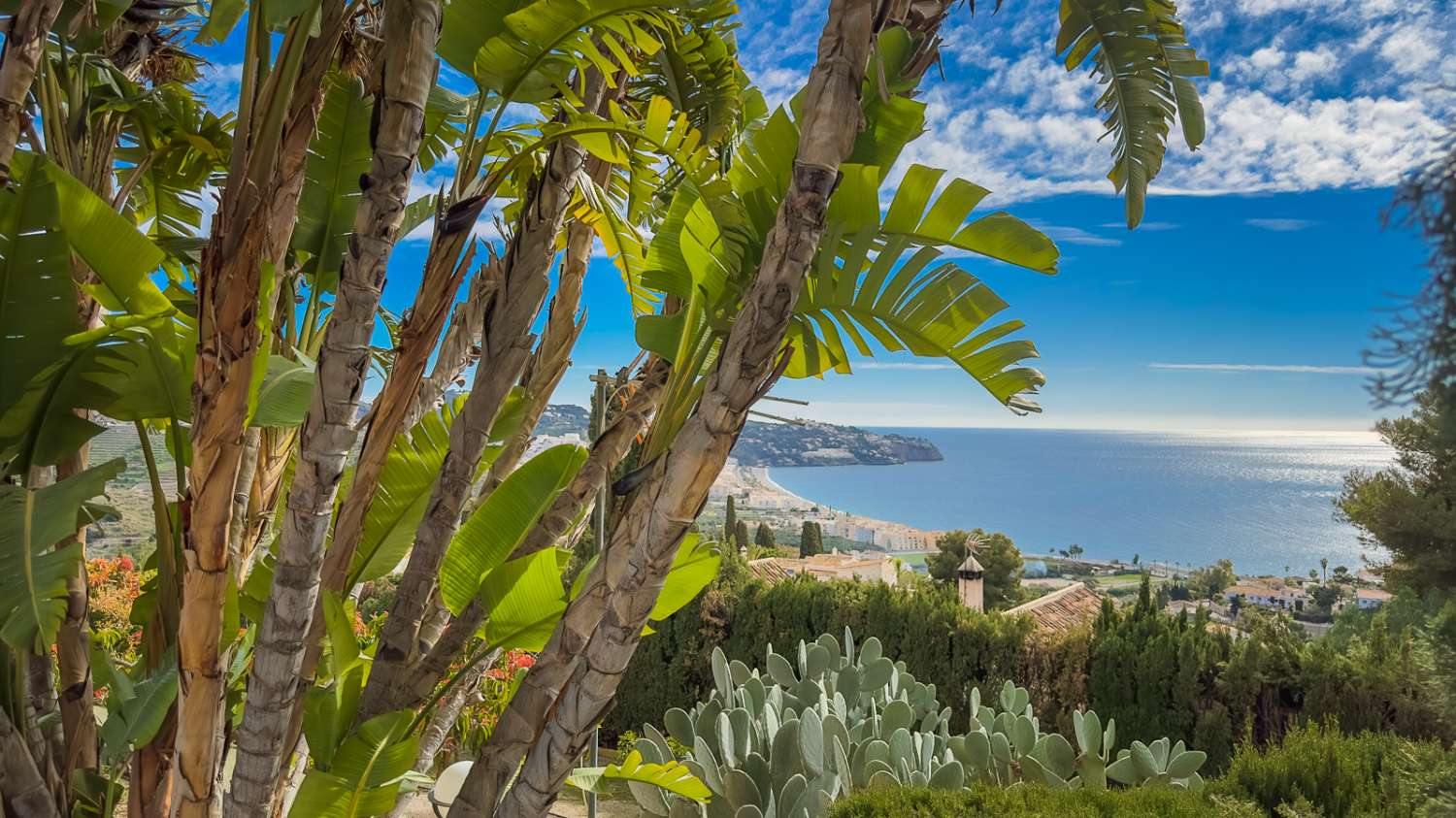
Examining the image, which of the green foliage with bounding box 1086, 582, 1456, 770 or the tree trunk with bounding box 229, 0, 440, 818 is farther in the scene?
the green foliage with bounding box 1086, 582, 1456, 770

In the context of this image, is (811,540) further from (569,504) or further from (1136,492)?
(1136,492)

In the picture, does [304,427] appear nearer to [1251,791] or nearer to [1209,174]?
[1251,791]

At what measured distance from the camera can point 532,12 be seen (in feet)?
4.79

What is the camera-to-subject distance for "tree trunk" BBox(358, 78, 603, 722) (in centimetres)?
160

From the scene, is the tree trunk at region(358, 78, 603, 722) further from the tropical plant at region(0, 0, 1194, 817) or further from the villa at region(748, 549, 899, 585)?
the villa at region(748, 549, 899, 585)

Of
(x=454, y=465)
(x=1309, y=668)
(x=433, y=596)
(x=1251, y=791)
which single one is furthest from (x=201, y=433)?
(x=1309, y=668)

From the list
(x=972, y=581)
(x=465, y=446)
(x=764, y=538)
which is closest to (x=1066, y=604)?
(x=972, y=581)

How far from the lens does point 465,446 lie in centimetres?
161

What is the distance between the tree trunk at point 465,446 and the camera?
63.2 inches

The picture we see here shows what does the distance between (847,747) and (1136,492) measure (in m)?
64.4

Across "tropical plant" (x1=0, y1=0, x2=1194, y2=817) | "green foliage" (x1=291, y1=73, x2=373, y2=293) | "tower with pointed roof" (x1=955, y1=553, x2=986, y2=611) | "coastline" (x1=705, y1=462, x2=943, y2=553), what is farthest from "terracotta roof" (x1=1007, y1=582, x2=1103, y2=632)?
"coastline" (x1=705, y1=462, x2=943, y2=553)

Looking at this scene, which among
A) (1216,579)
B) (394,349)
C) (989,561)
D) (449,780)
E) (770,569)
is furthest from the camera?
(1216,579)

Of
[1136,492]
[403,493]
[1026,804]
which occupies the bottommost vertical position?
[1136,492]

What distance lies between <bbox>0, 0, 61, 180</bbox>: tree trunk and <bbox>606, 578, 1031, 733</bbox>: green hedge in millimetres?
4644
